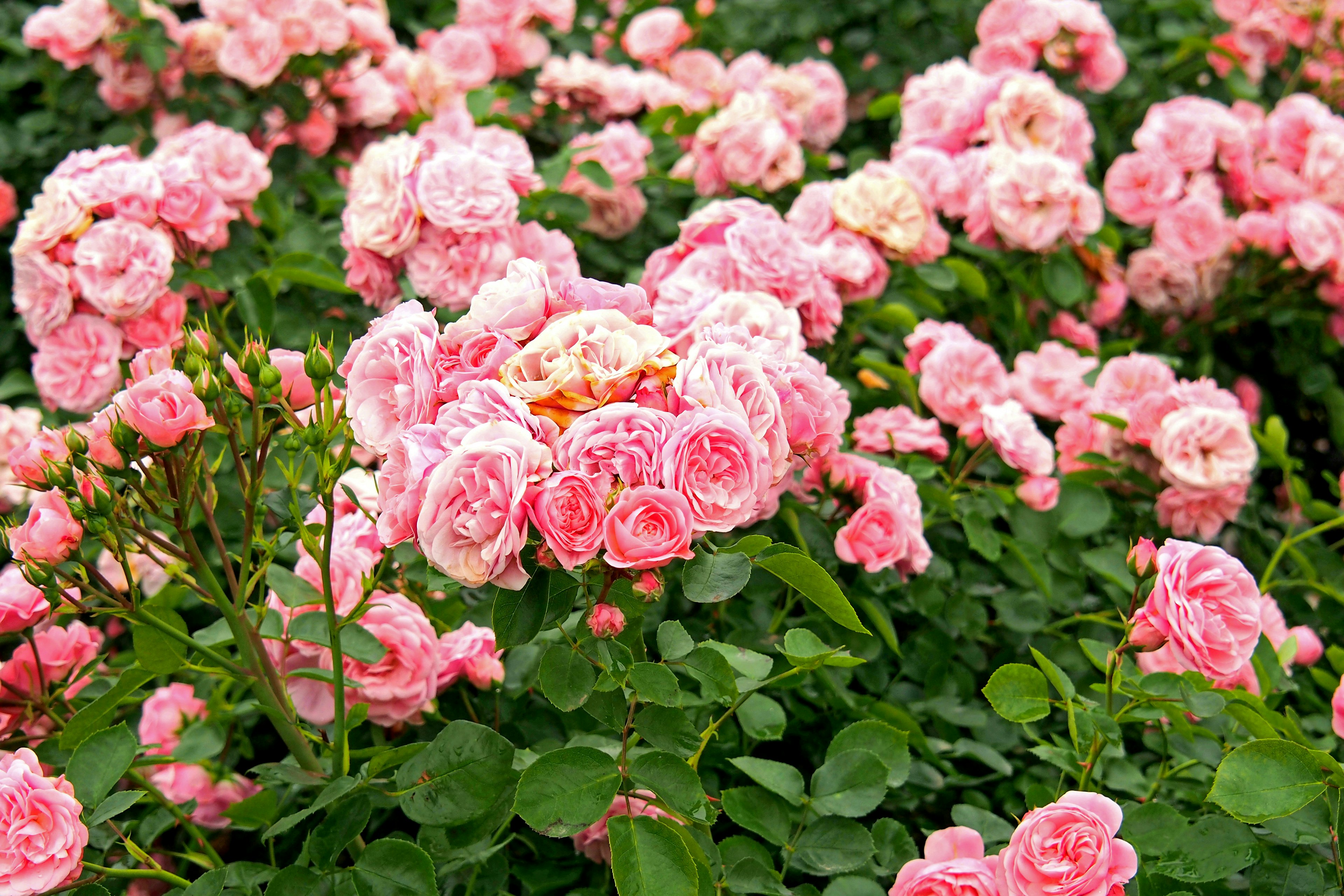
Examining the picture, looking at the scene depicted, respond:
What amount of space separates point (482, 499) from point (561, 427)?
0.12m

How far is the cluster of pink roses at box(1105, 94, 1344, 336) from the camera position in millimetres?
2662

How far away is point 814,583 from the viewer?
1154mm

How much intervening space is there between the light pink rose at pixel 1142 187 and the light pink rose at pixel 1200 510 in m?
0.95

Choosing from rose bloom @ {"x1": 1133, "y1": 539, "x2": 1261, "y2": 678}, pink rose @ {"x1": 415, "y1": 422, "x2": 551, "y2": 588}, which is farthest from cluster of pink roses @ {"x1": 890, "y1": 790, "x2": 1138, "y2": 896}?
pink rose @ {"x1": 415, "y1": 422, "x2": 551, "y2": 588}

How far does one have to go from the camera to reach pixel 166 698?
178 centimetres

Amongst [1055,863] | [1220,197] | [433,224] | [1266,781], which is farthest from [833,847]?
[1220,197]

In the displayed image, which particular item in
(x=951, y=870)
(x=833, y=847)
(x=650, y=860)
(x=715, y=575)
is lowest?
(x=833, y=847)

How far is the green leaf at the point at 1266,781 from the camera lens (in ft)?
3.86

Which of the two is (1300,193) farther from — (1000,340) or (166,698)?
(166,698)

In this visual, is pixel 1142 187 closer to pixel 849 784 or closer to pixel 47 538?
pixel 849 784

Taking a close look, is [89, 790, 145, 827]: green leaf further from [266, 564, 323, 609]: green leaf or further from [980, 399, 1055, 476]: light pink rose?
[980, 399, 1055, 476]: light pink rose

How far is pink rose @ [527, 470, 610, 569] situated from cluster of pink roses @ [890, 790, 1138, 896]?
606mm

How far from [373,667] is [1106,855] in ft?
3.11

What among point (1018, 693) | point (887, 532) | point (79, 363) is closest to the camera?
point (1018, 693)
